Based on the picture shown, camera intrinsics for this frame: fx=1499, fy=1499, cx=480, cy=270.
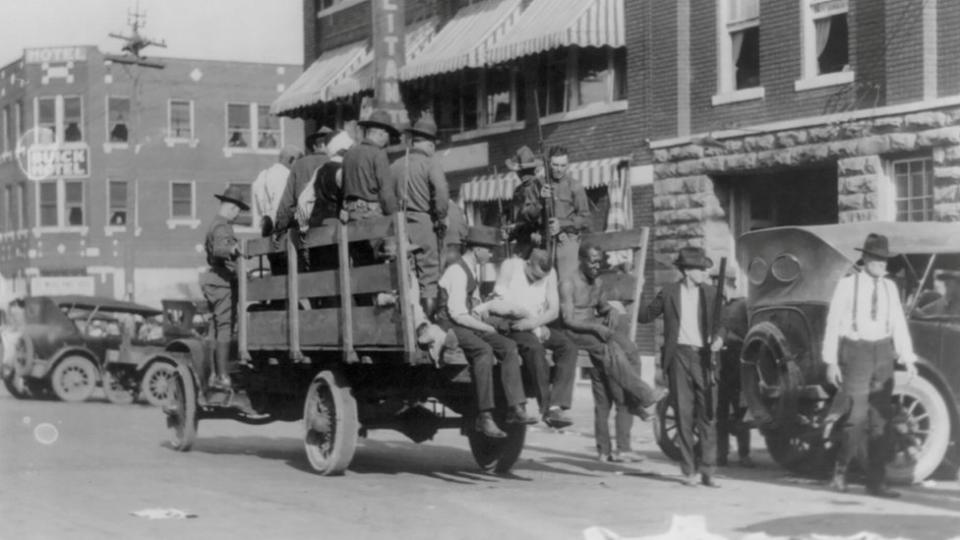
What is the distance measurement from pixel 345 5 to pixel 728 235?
12940 millimetres

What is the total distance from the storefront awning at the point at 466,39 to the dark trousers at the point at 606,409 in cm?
1191

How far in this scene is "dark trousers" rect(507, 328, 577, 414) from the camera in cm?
1134

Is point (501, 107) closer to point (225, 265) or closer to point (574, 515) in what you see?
point (225, 265)

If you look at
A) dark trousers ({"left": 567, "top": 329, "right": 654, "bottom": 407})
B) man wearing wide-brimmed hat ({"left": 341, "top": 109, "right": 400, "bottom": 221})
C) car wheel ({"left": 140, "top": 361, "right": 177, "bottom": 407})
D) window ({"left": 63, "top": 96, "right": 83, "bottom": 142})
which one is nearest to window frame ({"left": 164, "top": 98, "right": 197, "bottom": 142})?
window ({"left": 63, "top": 96, "right": 83, "bottom": 142})

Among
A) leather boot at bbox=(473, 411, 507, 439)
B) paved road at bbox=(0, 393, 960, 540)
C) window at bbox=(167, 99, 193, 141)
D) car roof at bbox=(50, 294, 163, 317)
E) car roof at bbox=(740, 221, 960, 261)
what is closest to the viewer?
paved road at bbox=(0, 393, 960, 540)

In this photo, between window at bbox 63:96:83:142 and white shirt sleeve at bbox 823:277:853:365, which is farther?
window at bbox 63:96:83:142

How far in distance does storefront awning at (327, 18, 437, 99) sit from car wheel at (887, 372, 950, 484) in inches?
660

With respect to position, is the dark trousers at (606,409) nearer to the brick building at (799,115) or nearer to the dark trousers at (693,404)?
the dark trousers at (693,404)

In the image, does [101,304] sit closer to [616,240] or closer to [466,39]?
[466,39]

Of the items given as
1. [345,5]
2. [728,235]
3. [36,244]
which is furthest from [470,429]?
[36,244]

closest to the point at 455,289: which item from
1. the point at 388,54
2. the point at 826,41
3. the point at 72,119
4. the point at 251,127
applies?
the point at 388,54

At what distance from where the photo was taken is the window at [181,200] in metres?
52.7

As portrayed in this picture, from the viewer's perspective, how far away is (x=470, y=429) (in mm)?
12258

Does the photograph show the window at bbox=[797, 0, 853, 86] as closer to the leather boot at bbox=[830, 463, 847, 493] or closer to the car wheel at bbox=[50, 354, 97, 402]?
the leather boot at bbox=[830, 463, 847, 493]
